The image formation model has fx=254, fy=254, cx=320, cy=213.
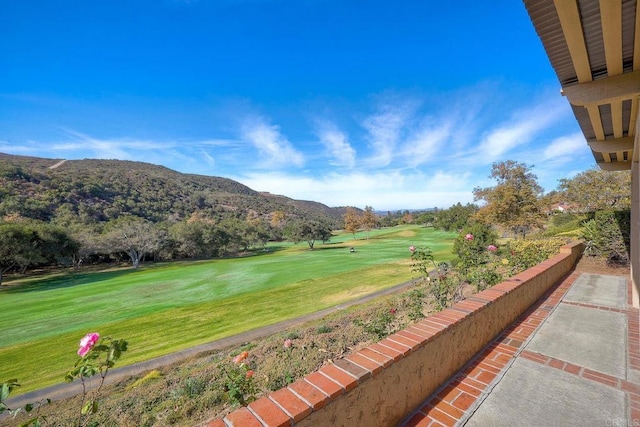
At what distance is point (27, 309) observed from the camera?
53.3 ft

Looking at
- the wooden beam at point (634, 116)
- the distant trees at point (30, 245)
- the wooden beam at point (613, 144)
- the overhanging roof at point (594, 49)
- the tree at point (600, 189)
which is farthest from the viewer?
the distant trees at point (30, 245)

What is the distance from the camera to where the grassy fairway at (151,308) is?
9789mm

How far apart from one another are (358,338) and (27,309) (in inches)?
880

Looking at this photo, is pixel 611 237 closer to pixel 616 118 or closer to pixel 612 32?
pixel 616 118

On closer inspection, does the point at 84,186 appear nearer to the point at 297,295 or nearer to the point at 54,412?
the point at 297,295

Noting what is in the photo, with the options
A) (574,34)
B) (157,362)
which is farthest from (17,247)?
(574,34)

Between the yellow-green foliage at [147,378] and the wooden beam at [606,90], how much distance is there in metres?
10.4

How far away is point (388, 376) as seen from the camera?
1906 mm

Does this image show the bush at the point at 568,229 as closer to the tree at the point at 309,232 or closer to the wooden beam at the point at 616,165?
the wooden beam at the point at 616,165

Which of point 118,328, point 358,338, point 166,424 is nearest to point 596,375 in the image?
point 358,338

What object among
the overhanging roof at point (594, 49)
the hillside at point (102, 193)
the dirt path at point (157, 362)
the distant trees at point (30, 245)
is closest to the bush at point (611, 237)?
the overhanging roof at point (594, 49)

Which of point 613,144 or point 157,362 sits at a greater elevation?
point 613,144

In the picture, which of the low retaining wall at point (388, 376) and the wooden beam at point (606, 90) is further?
the wooden beam at point (606, 90)

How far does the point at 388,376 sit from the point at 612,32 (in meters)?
3.63
